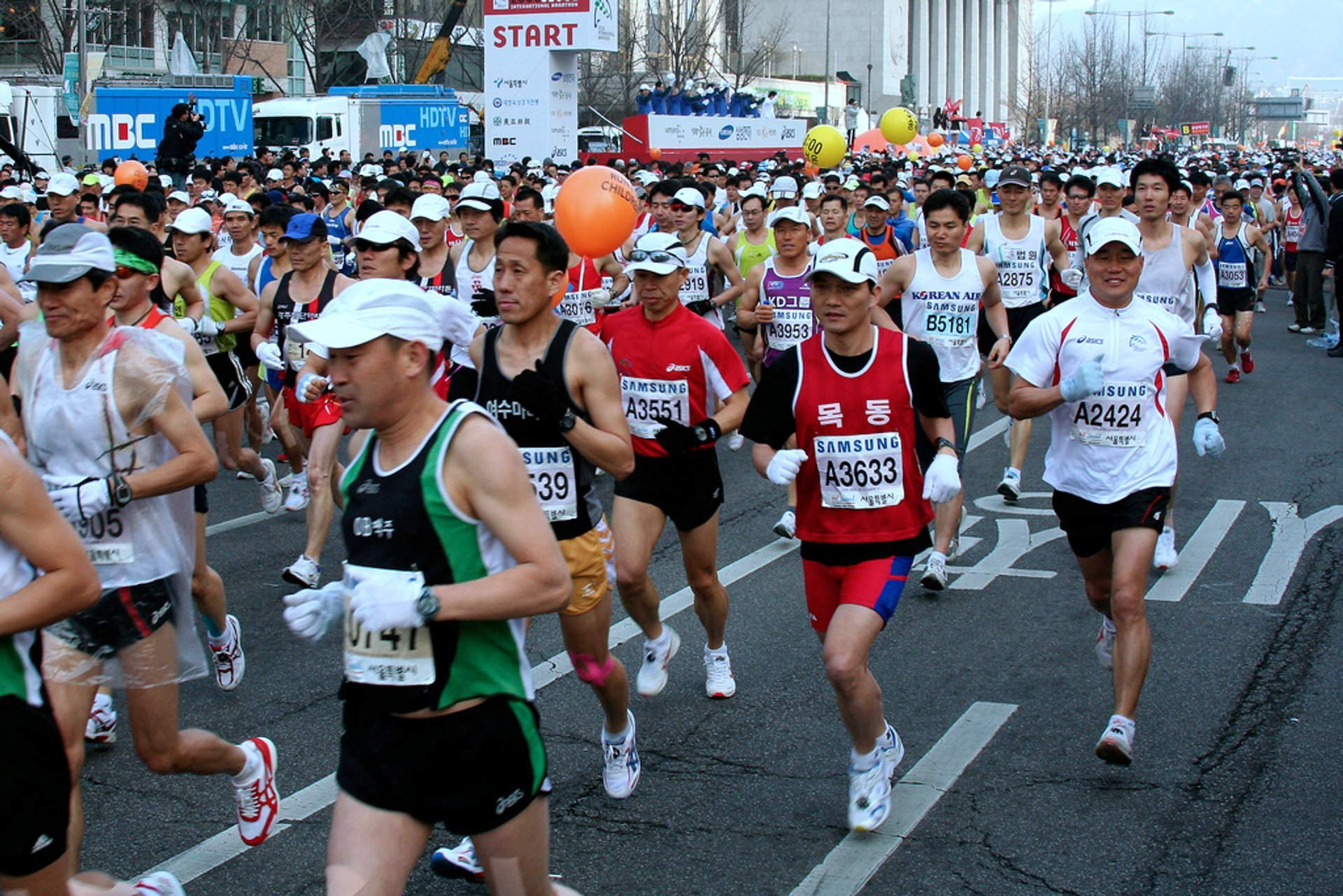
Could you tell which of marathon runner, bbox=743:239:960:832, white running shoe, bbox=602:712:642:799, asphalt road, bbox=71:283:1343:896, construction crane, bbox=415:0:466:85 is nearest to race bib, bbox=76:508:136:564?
asphalt road, bbox=71:283:1343:896

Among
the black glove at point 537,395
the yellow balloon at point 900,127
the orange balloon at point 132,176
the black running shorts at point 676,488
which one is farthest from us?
the yellow balloon at point 900,127

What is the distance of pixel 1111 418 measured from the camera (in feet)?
18.6

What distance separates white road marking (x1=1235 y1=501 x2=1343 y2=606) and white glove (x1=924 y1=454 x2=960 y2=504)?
11.0 ft

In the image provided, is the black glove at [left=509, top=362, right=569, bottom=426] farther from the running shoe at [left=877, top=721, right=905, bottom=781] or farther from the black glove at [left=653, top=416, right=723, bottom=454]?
the running shoe at [left=877, top=721, right=905, bottom=781]

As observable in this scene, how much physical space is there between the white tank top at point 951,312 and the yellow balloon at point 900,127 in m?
21.0

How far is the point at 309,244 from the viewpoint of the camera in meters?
8.55

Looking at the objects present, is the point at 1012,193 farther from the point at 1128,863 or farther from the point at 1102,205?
the point at 1128,863

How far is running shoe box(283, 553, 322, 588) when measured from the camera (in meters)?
7.76

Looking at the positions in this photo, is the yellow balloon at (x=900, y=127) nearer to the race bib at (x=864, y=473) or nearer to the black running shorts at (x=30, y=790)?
the race bib at (x=864, y=473)

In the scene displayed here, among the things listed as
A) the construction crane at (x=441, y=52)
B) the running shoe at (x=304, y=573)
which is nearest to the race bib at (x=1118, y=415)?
the running shoe at (x=304, y=573)

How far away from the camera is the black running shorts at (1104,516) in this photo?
554 cm

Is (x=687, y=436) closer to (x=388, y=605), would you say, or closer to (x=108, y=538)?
(x=108, y=538)

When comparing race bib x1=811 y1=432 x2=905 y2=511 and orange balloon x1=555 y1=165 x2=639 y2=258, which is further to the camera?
orange balloon x1=555 y1=165 x2=639 y2=258

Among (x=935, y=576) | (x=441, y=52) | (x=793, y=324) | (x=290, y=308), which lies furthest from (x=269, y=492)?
(x=441, y=52)
